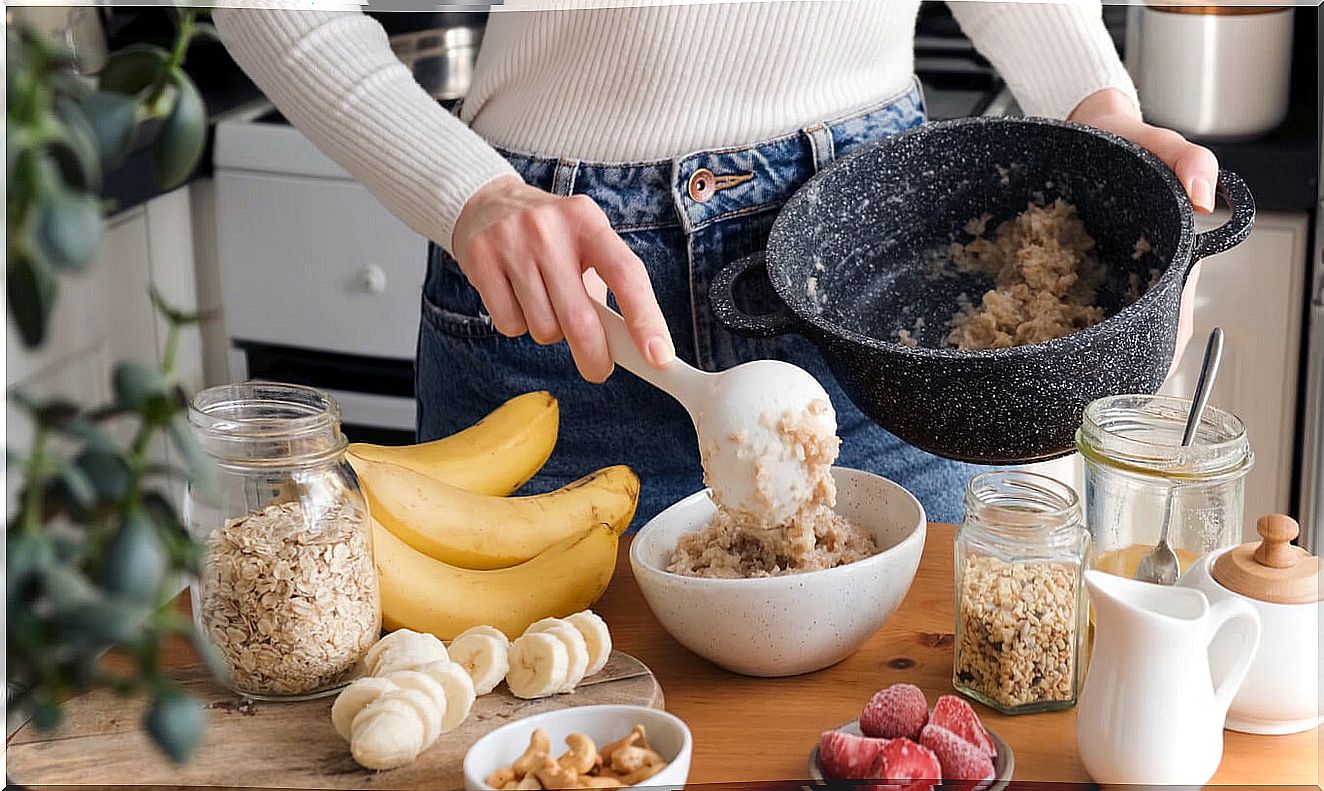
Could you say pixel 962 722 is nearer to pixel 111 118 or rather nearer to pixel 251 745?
pixel 251 745

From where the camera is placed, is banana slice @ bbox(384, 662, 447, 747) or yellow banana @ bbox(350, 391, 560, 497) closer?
banana slice @ bbox(384, 662, 447, 747)

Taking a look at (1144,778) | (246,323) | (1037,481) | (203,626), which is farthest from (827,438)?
(246,323)

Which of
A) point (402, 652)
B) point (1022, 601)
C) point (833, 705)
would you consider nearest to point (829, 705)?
point (833, 705)

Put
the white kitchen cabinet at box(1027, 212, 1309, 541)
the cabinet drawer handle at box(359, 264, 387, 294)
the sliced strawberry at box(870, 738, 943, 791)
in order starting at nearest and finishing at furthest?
the sliced strawberry at box(870, 738, 943, 791) → the white kitchen cabinet at box(1027, 212, 1309, 541) → the cabinet drawer handle at box(359, 264, 387, 294)

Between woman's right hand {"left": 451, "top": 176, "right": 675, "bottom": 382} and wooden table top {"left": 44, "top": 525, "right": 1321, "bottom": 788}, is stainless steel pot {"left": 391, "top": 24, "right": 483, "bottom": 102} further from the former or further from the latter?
wooden table top {"left": 44, "top": 525, "right": 1321, "bottom": 788}

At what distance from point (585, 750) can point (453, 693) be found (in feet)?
0.30

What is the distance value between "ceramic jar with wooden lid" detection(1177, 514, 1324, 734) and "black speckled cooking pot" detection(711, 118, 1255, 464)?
15 centimetres

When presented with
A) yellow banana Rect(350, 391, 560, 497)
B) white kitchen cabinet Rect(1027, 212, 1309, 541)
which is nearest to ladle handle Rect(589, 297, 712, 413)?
yellow banana Rect(350, 391, 560, 497)

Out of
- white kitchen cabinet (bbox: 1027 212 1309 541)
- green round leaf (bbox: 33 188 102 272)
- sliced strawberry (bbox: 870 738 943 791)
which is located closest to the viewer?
green round leaf (bbox: 33 188 102 272)

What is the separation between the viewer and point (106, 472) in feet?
0.96

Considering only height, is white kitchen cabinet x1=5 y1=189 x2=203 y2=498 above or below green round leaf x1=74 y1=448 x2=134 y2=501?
below

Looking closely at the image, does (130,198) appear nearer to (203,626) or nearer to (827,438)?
(203,626)

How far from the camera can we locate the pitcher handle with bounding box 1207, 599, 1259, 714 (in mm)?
604

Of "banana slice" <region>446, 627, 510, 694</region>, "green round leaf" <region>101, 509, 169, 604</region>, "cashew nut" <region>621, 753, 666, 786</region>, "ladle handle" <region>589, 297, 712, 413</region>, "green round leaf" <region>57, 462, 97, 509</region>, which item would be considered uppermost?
"green round leaf" <region>57, 462, 97, 509</region>
